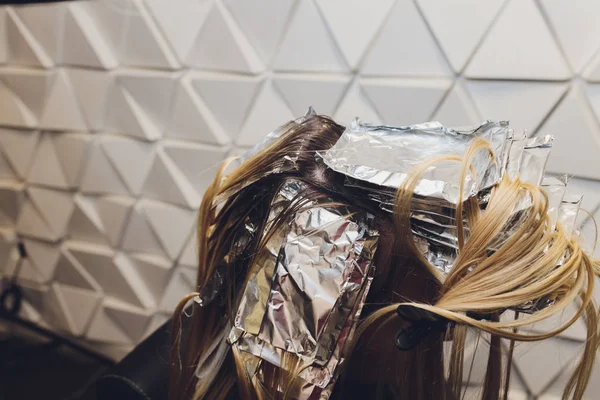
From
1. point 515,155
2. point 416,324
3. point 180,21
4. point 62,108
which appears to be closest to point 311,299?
point 416,324

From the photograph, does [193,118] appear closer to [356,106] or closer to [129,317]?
[356,106]

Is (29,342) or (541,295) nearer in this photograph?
(541,295)

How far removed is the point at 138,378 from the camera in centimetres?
68

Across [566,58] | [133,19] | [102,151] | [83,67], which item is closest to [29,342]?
[102,151]

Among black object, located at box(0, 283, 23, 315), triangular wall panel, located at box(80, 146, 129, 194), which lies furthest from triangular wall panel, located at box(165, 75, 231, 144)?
black object, located at box(0, 283, 23, 315)

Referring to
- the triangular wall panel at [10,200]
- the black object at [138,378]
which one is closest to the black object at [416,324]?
the black object at [138,378]

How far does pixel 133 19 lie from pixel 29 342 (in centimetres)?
108

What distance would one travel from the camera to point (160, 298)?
45.9 inches

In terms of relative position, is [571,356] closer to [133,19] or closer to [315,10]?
[315,10]

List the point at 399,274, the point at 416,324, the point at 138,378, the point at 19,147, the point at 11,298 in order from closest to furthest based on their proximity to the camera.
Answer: the point at 416,324
the point at 399,274
the point at 138,378
the point at 19,147
the point at 11,298

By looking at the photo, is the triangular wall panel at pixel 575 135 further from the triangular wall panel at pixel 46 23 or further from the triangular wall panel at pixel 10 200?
the triangular wall panel at pixel 10 200

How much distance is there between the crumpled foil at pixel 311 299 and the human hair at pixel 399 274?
1 cm

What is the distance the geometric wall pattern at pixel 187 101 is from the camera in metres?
0.74

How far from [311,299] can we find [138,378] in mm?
379
